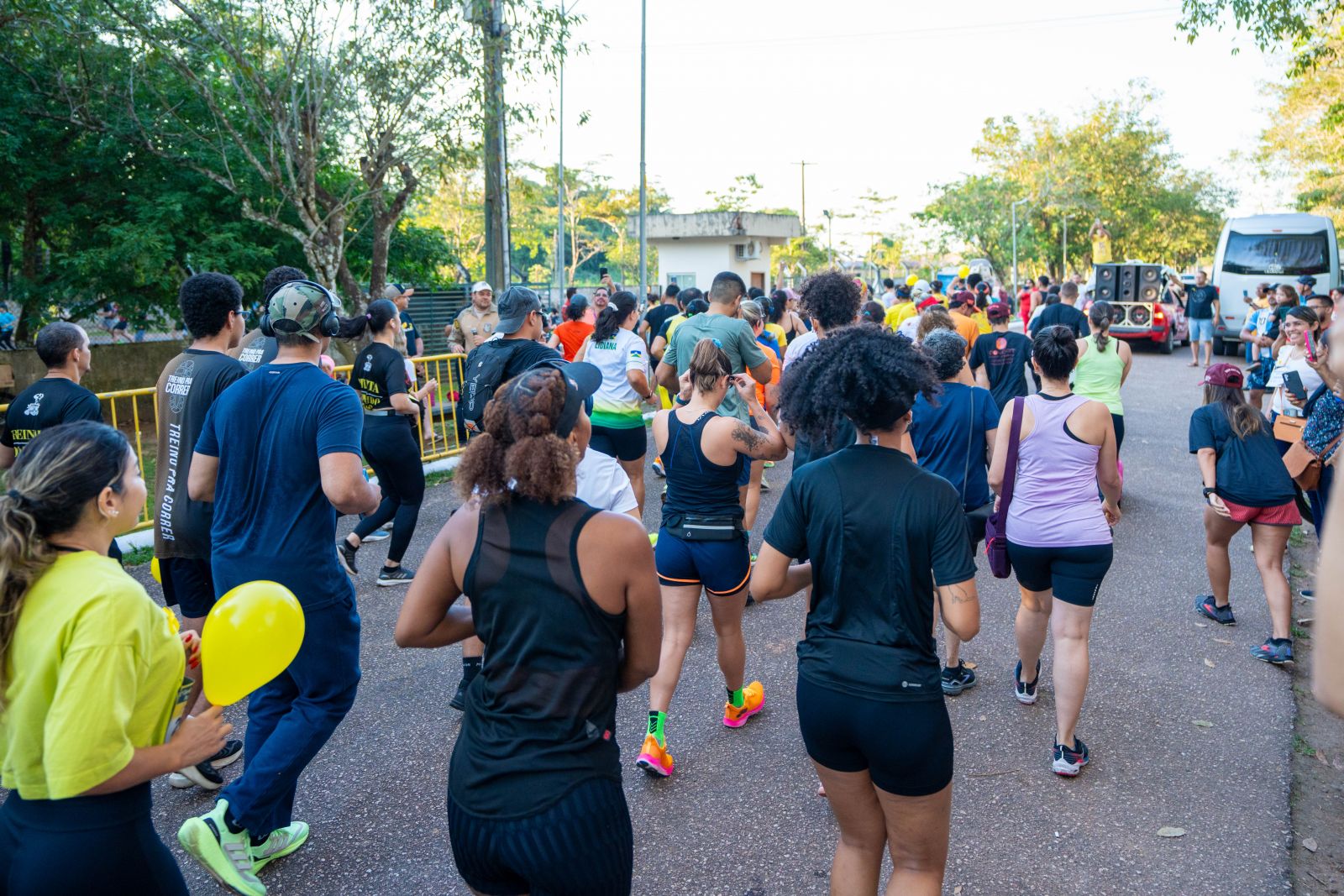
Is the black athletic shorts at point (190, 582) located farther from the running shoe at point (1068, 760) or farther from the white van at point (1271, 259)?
the white van at point (1271, 259)

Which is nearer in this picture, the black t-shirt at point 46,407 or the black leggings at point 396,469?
the black t-shirt at point 46,407

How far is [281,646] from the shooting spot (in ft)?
8.61

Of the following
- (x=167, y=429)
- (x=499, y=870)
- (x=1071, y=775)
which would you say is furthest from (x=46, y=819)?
(x=1071, y=775)

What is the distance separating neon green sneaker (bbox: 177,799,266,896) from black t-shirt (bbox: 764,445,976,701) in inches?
79.1

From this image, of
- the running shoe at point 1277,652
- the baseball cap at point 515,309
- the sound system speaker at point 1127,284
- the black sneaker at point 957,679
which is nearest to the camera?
the baseball cap at point 515,309

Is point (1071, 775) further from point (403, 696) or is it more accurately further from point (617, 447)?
point (617, 447)

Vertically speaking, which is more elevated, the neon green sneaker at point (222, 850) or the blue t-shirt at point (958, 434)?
the blue t-shirt at point (958, 434)

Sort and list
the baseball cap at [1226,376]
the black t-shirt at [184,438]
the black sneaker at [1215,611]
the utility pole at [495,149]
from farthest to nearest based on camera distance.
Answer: the utility pole at [495,149]
the black sneaker at [1215,611]
the baseball cap at [1226,376]
the black t-shirt at [184,438]

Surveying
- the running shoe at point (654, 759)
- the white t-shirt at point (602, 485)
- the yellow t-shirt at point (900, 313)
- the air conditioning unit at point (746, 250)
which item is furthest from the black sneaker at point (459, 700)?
the air conditioning unit at point (746, 250)

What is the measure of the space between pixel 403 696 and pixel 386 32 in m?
10.0

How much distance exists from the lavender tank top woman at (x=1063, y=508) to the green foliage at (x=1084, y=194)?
49197 mm

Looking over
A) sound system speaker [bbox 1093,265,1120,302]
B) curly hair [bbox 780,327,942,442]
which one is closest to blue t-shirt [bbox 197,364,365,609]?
curly hair [bbox 780,327,942,442]

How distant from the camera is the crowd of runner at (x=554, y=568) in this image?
214 centimetres

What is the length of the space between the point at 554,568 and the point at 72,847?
1.15 meters
